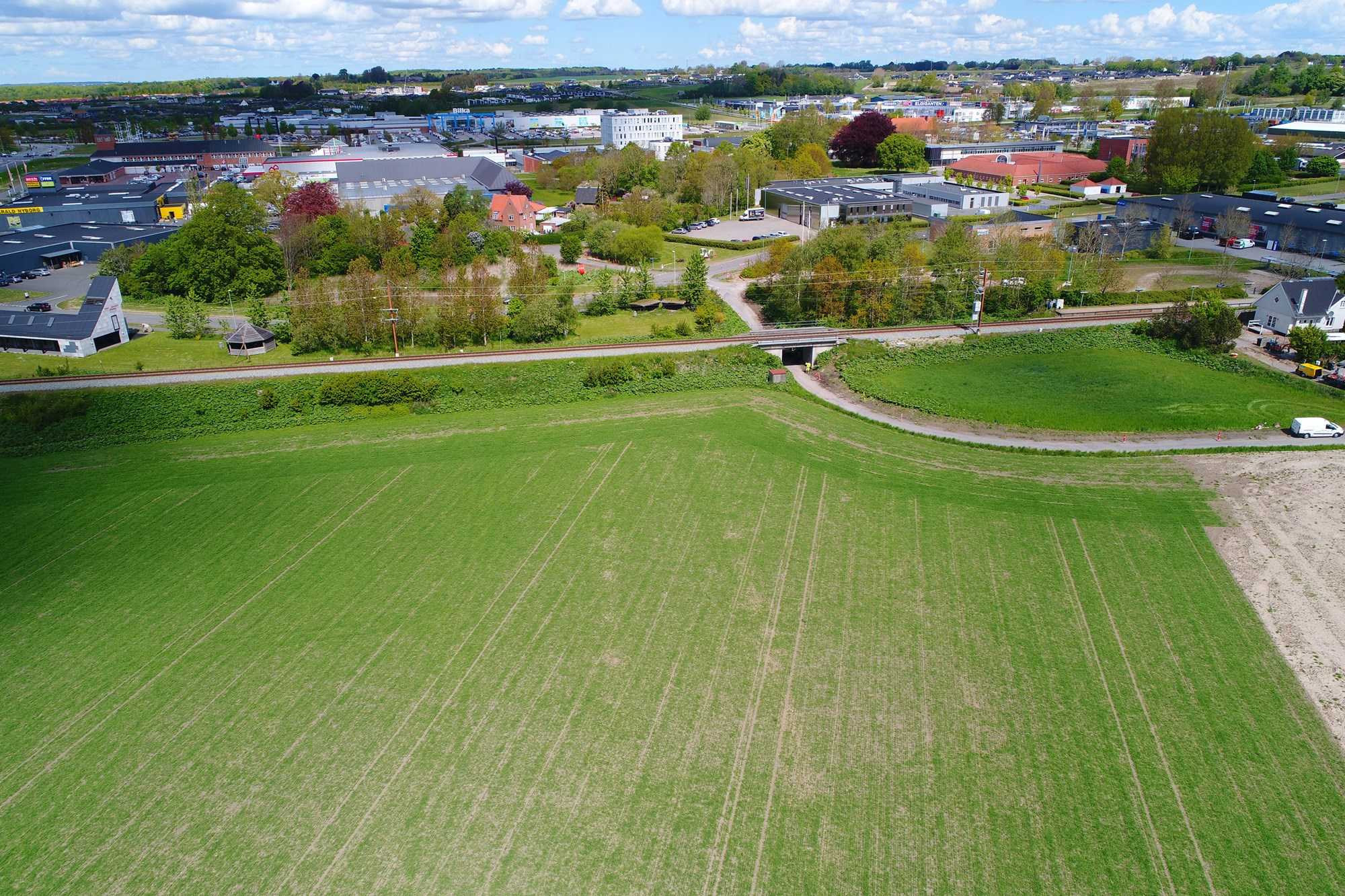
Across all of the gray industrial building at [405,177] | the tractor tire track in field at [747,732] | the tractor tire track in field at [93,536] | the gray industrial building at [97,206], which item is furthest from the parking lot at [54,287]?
the tractor tire track in field at [747,732]

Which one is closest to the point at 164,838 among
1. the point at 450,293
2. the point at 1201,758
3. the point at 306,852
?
the point at 306,852

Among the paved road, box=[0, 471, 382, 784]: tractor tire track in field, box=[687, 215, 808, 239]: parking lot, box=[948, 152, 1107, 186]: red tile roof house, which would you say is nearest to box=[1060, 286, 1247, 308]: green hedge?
the paved road

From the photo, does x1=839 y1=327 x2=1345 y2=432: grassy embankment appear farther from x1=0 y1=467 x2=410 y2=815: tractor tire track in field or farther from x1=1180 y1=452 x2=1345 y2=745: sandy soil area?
x1=0 y1=467 x2=410 y2=815: tractor tire track in field

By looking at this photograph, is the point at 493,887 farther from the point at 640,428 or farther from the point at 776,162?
the point at 776,162

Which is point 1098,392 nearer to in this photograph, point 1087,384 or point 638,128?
point 1087,384

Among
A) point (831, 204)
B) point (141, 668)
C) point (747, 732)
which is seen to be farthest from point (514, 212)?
point (747, 732)

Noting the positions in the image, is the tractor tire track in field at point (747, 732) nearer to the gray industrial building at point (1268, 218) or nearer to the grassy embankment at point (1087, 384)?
the grassy embankment at point (1087, 384)
